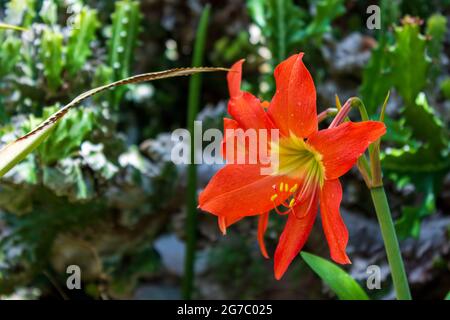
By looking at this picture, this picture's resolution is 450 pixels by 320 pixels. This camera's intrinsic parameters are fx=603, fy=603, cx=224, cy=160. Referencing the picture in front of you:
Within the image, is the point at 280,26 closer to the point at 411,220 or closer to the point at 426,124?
the point at 426,124

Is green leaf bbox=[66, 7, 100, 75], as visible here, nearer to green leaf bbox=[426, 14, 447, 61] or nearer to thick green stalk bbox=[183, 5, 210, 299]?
thick green stalk bbox=[183, 5, 210, 299]

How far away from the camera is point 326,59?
1777 mm

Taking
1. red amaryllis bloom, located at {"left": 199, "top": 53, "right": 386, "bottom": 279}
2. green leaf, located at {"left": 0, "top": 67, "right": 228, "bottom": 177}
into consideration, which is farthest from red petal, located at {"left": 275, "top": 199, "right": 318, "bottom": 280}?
green leaf, located at {"left": 0, "top": 67, "right": 228, "bottom": 177}

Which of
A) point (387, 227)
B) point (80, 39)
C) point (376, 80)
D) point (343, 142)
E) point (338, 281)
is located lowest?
point (338, 281)

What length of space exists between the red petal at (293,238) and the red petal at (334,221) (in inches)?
1.1

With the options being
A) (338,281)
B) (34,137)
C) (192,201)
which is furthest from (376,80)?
(34,137)

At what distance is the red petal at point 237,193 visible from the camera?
820 mm

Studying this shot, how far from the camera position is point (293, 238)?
31.5 inches

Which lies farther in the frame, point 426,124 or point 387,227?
point 426,124

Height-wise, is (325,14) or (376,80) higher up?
(325,14)

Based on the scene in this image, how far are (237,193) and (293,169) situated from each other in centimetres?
10

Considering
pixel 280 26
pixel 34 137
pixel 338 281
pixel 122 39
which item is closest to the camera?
pixel 34 137
